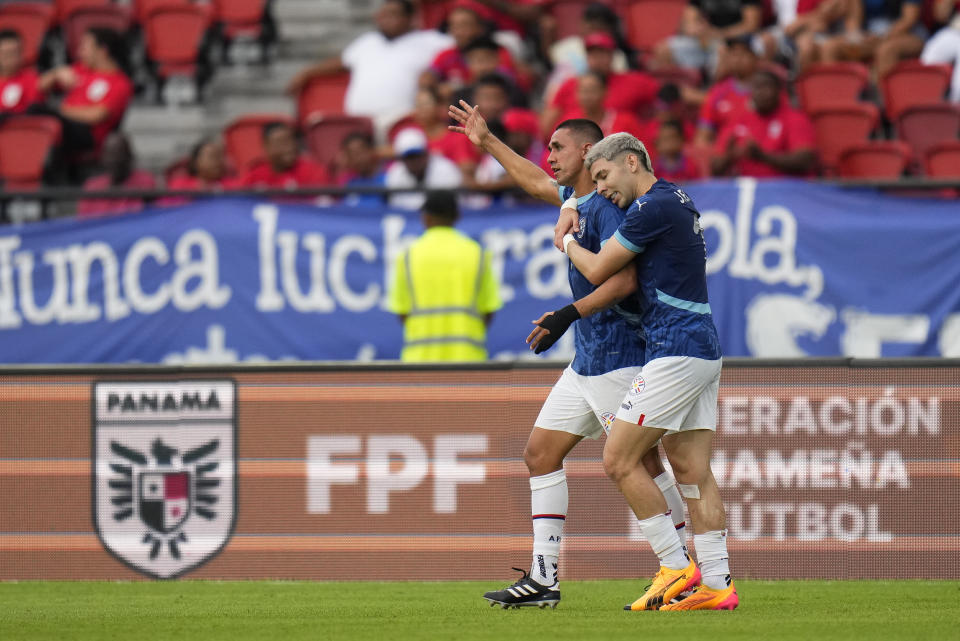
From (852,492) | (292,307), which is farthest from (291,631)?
(292,307)

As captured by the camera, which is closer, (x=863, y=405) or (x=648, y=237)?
(x=648, y=237)

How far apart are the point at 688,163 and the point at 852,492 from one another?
4.58 m

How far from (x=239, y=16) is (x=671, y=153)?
634 centimetres

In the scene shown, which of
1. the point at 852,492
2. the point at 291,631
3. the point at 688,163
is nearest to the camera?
the point at 291,631

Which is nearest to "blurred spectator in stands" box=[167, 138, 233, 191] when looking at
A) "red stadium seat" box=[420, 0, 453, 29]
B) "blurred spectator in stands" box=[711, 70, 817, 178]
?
"red stadium seat" box=[420, 0, 453, 29]

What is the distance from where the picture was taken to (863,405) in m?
8.12

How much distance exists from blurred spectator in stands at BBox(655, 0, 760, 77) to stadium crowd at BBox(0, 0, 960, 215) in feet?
0.06

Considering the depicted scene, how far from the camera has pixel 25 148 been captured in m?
14.0

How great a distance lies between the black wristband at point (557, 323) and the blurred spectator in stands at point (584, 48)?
7093 mm

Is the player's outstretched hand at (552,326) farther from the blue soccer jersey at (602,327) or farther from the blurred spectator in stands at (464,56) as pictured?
the blurred spectator in stands at (464,56)

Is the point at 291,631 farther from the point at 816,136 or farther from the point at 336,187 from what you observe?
the point at 816,136

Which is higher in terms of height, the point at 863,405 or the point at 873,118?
the point at 873,118

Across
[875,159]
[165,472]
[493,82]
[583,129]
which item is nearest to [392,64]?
[493,82]

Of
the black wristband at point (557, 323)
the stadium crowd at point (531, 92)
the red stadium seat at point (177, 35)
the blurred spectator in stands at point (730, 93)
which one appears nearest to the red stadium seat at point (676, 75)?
the stadium crowd at point (531, 92)
